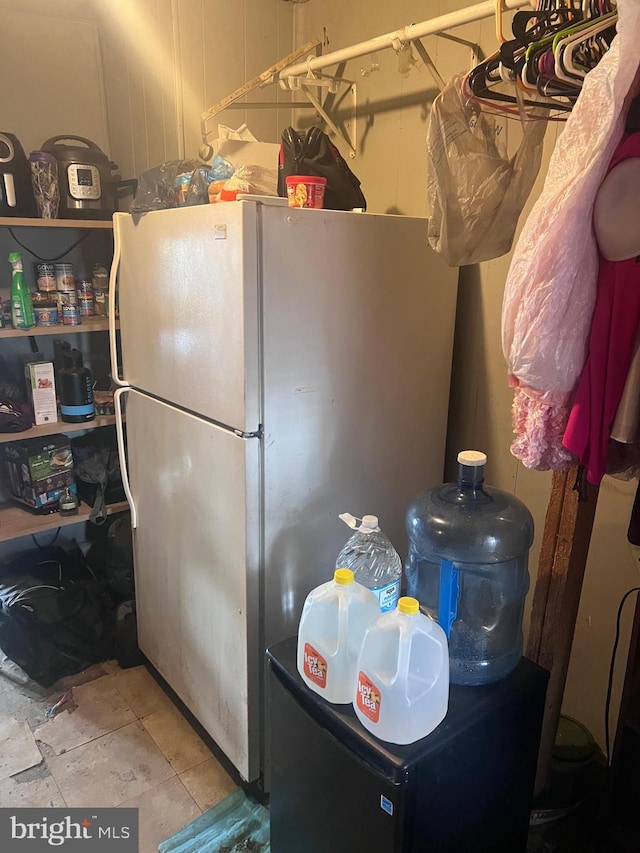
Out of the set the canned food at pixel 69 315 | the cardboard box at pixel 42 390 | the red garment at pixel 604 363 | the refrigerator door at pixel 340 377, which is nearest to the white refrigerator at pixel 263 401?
the refrigerator door at pixel 340 377

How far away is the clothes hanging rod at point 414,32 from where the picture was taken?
1404mm

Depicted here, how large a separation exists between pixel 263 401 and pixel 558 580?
0.76 metres

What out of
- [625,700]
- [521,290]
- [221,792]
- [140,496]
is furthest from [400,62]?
[221,792]

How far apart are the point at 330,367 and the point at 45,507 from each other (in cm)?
136

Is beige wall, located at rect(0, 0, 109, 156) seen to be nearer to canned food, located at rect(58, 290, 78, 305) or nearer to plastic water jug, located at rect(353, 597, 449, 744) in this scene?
Result: canned food, located at rect(58, 290, 78, 305)

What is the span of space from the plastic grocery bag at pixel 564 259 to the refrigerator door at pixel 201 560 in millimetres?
666

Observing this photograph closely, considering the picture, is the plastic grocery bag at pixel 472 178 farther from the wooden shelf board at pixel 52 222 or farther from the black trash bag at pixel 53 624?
the black trash bag at pixel 53 624

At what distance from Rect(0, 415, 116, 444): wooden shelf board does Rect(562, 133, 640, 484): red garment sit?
1.79 metres

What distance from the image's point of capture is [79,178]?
7.18 feet

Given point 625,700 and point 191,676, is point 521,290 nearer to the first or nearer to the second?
point 625,700

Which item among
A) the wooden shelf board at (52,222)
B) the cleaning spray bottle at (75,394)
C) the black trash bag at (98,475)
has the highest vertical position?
the wooden shelf board at (52,222)

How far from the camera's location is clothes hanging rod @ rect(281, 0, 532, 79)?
1.40 meters

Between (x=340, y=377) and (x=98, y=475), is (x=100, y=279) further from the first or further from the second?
(x=340, y=377)

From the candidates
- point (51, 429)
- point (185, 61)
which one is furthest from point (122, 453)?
point (185, 61)
